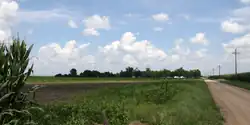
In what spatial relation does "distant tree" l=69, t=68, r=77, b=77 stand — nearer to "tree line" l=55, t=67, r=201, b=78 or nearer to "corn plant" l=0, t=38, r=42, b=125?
"tree line" l=55, t=67, r=201, b=78

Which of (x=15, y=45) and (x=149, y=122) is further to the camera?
(x=149, y=122)

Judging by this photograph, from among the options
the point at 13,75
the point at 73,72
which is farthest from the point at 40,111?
the point at 73,72

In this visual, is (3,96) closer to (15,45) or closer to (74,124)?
(15,45)

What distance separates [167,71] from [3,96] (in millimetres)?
178695

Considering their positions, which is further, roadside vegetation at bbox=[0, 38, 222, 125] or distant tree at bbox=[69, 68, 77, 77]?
distant tree at bbox=[69, 68, 77, 77]

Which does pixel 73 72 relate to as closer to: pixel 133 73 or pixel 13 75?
pixel 133 73

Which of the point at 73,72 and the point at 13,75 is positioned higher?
the point at 73,72

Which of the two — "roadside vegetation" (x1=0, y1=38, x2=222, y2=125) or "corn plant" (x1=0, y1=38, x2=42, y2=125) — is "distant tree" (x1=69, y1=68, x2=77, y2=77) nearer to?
"roadside vegetation" (x1=0, y1=38, x2=222, y2=125)

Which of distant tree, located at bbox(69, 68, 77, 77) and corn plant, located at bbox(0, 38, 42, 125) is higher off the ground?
distant tree, located at bbox(69, 68, 77, 77)

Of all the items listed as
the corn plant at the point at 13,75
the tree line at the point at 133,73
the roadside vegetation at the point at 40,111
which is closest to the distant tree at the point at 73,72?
the tree line at the point at 133,73

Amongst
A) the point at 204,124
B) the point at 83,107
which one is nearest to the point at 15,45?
the point at 83,107

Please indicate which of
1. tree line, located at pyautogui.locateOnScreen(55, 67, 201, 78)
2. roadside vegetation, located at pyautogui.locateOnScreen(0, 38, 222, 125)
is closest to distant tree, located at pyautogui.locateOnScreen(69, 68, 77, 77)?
tree line, located at pyautogui.locateOnScreen(55, 67, 201, 78)

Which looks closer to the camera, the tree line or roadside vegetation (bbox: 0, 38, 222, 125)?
roadside vegetation (bbox: 0, 38, 222, 125)

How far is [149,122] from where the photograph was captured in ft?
40.6
